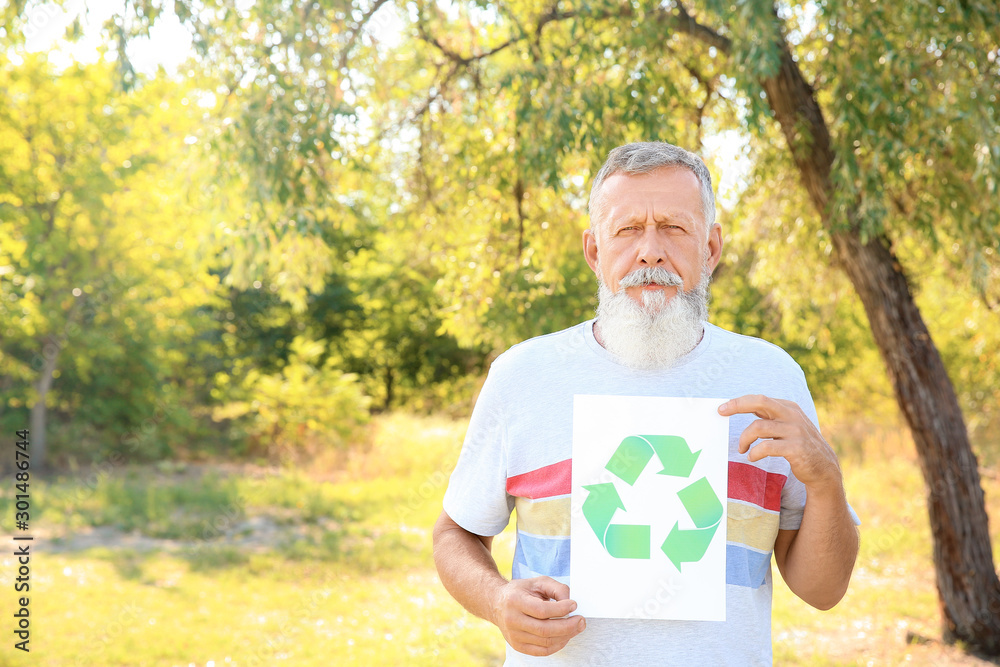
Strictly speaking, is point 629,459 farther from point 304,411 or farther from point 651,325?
point 304,411

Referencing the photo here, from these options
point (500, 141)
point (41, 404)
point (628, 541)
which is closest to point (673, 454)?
point (628, 541)

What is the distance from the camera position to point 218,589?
6.80m

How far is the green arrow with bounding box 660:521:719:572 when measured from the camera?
1.45 meters

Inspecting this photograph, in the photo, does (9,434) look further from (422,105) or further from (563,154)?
(563,154)

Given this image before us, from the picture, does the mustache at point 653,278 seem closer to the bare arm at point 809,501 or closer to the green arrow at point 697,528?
the bare arm at point 809,501

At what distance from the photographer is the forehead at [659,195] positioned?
1.61 meters

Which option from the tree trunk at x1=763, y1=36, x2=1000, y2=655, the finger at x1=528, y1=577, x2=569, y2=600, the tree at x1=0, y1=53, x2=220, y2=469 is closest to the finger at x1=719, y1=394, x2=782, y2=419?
the finger at x1=528, y1=577, x2=569, y2=600

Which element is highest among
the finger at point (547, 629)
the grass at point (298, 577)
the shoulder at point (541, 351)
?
the shoulder at point (541, 351)

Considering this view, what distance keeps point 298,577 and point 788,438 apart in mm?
6730

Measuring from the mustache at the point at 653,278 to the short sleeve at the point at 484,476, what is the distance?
1.19 feet

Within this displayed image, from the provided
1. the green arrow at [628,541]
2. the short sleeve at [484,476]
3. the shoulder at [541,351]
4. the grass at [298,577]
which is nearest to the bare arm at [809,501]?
the green arrow at [628,541]

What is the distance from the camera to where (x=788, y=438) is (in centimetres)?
136

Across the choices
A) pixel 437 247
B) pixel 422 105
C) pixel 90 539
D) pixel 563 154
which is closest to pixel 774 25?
pixel 563 154

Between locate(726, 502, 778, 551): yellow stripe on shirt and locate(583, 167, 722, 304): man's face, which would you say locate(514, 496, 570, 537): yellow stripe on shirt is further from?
locate(583, 167, 722, 304): man's face
